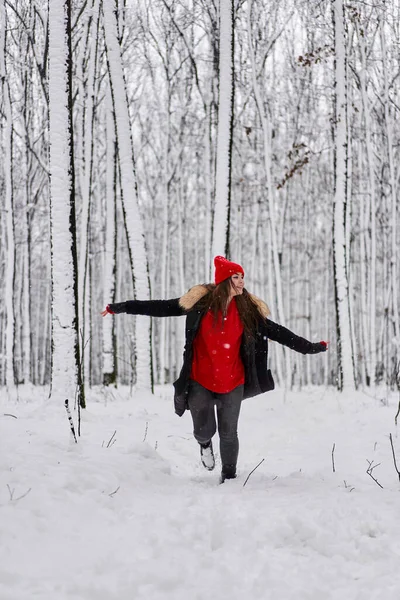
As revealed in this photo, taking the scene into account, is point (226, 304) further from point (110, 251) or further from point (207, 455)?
point (110, 251)

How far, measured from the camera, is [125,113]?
27.9 ft

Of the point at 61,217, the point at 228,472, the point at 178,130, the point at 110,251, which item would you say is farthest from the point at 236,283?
the point at 178,130

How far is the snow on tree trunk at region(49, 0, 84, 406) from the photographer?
581 centimetres

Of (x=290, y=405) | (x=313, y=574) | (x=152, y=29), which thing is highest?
(x=152, y=29)

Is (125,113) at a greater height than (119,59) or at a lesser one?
lesser

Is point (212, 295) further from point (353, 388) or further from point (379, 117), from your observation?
point (379, 117)

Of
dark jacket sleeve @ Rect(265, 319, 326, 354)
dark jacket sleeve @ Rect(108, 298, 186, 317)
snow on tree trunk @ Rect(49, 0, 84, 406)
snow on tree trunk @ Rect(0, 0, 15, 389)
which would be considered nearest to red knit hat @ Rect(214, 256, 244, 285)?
dark jacket sleeve @ Rect(108, 298, 186, 317)

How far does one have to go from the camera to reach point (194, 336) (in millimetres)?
4109

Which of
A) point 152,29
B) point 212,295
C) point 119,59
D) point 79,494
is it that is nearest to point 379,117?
point 152,29

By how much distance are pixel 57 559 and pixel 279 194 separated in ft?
58.0

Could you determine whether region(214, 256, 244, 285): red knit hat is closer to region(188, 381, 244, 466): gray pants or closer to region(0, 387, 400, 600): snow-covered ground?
region(188, 381, 244, 466): gray pants

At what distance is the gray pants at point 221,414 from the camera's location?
13.5 ft

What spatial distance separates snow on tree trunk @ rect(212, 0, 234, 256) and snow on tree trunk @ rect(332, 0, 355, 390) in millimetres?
2596

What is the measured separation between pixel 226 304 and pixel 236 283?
20cm
